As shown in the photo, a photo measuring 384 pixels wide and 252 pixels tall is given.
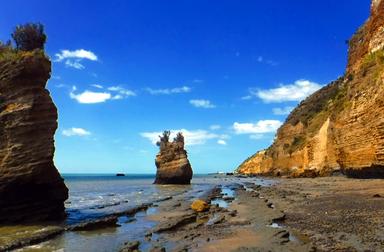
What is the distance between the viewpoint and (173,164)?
70250 millimetres

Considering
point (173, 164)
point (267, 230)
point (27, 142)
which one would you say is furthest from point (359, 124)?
point (173, 164)

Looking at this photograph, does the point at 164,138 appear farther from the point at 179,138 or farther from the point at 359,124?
the point at 359,124

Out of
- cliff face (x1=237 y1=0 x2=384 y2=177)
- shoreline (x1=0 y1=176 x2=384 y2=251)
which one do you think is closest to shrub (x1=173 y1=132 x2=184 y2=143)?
cliff face (x1=237 y1=0 x2=384 y2=177)

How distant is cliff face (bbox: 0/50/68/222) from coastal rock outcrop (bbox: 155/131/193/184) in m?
47.0

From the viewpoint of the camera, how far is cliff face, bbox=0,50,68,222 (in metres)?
20.3

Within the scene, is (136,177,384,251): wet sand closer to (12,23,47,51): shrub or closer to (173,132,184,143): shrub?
(12,23,47,51): shrub

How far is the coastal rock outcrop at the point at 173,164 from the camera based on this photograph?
69650 millimetres

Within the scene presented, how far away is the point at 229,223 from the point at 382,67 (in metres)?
27.6

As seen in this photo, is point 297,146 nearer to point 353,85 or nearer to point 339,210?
point 353,85

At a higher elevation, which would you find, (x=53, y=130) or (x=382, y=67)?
(x=382, y=67)

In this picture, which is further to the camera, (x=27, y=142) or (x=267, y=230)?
(x=27, y=142)

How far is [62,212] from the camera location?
918 inches

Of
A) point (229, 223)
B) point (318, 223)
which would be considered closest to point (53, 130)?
point (229, 223)

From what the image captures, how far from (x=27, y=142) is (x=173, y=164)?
5007 centimetres
